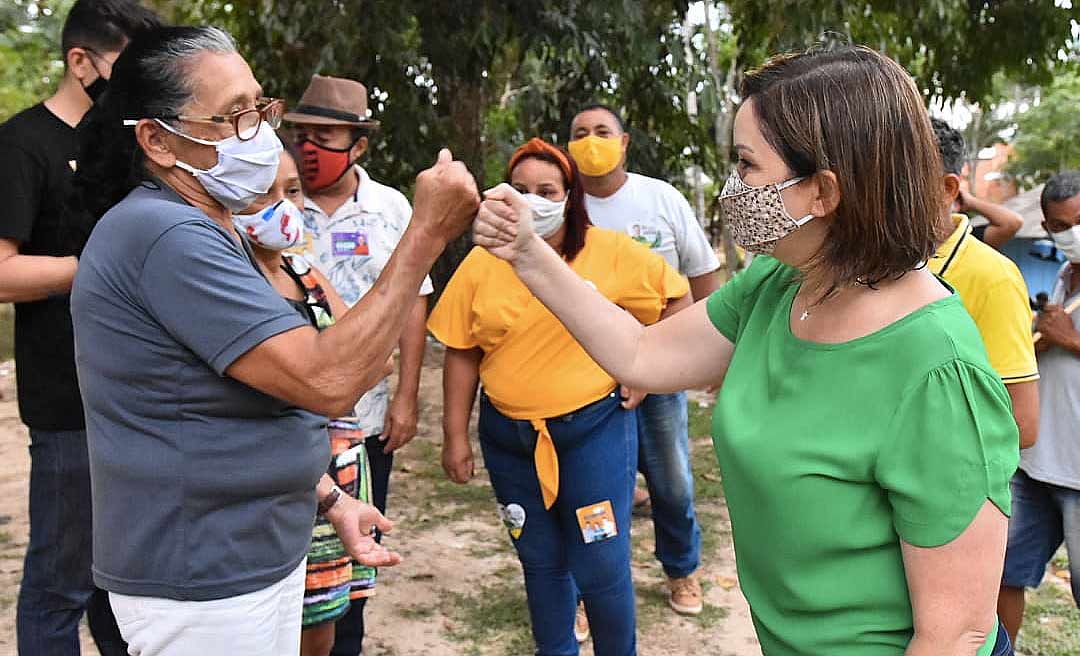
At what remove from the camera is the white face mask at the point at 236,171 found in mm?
2051

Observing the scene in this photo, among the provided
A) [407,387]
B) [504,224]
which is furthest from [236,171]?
[407,387]

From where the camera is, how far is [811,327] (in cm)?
173

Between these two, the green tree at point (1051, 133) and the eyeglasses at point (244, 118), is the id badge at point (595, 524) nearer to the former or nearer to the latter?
the eyeglasses at point (244, 118)

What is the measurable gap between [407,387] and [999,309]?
204 centimetres

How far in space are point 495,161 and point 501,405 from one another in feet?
19.6

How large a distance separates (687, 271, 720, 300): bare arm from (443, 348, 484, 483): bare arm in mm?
1340

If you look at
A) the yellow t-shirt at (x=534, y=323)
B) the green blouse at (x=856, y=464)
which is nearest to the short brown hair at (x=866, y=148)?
the green blouse at (x=856, y=464)

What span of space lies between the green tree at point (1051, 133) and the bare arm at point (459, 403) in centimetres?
2471

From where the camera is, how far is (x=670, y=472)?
419 cm

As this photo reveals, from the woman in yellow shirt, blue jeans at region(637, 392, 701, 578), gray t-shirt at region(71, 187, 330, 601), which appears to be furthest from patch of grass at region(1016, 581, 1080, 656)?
gray t-shirt at region(71, 187, 330, 601)

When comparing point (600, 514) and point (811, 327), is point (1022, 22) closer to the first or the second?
point (600, 514)

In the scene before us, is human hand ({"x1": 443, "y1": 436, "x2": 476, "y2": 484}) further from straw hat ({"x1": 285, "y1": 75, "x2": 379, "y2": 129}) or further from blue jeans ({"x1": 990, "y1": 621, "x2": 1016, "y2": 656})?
blue jeans ({"x1": 990, "y1": 621, "x2": 1016, "y2": 656})

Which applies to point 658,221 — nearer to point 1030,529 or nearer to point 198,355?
point 1030,529

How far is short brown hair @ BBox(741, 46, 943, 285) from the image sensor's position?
1569 millimetres
